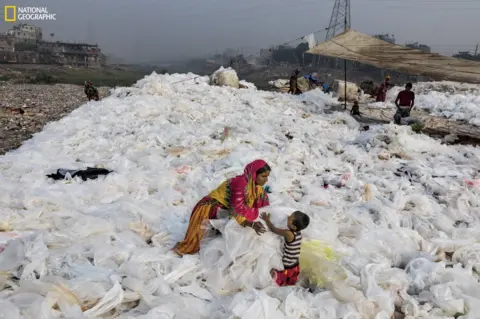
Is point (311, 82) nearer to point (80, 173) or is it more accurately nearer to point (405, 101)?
point (405, 101)

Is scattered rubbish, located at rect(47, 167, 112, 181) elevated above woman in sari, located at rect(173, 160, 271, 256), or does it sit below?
below

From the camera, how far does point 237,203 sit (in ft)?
8.83

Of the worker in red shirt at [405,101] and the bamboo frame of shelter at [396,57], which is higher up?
the bamboo frame of shelter at [396,57]

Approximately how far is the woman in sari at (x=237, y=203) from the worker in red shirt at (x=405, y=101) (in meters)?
5.91

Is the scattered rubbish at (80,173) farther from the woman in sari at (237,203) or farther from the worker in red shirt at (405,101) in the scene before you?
the worker in red shirt at (405,101)

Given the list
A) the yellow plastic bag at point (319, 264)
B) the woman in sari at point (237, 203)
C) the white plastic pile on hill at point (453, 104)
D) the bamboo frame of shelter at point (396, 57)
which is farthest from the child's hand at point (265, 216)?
the white plastic pile on hill at point (453, 104)

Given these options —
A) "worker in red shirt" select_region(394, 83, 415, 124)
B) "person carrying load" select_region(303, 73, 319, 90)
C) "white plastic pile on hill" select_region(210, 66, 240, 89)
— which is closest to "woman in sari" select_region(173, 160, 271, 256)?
"worker in red shirt" select_region(394, 83, 415, 124)

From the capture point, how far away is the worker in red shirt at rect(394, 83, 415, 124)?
7.57 meters

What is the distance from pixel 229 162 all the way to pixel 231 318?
10.7 ft

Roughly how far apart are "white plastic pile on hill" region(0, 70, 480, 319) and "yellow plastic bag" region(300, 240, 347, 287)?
3.5 inches

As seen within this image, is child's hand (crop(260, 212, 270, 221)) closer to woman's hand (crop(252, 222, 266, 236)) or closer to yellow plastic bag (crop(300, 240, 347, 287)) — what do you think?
woman's hand (crop(252, 222, 266, 236))

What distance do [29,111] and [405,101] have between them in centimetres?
964

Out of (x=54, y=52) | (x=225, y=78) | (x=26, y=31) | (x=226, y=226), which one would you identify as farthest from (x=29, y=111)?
(x=26, y=31)

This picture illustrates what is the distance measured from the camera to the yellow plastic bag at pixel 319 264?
2.52m
